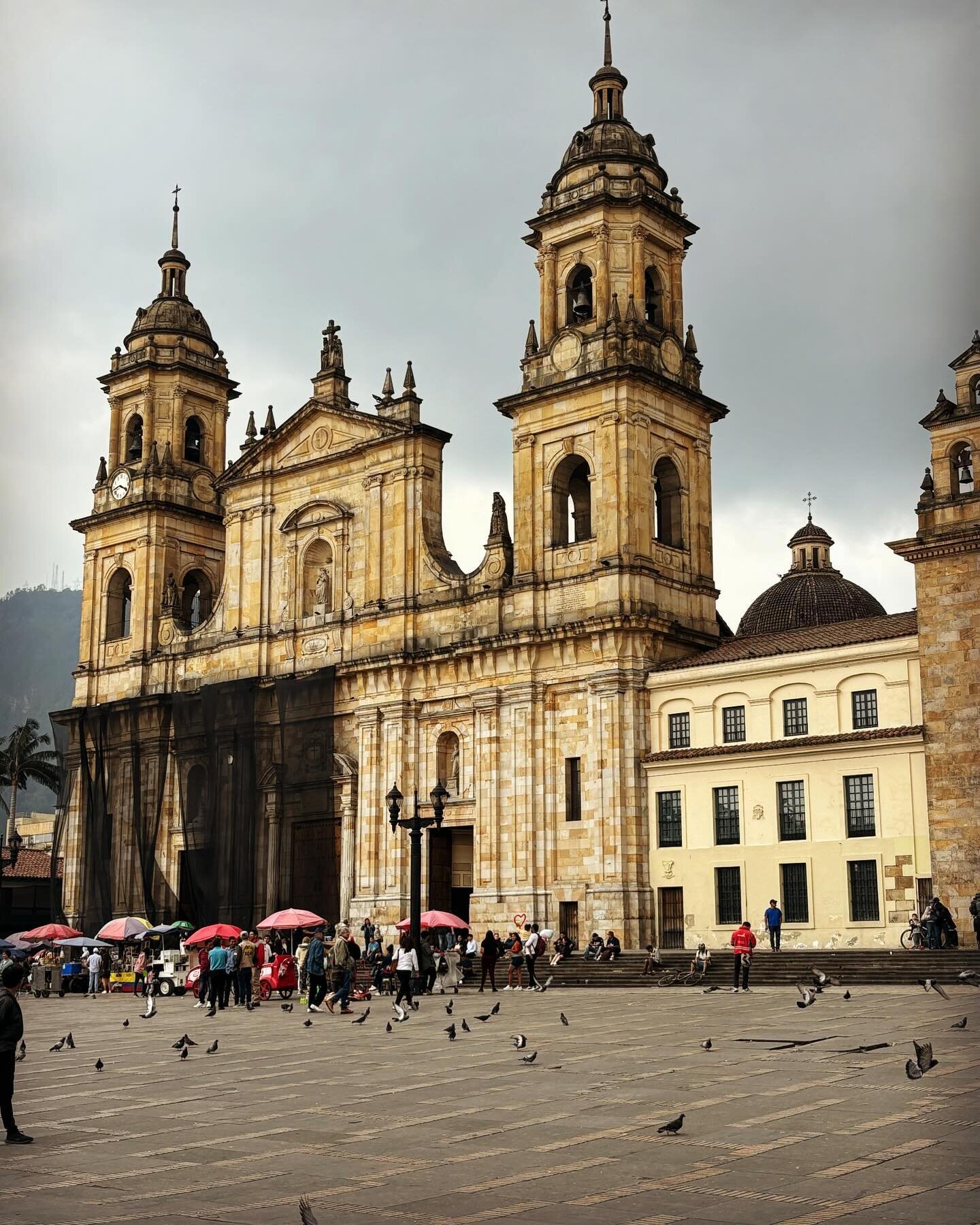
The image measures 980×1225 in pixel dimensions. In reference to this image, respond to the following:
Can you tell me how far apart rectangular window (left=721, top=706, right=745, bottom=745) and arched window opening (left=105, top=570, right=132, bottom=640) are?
2771 centimetres

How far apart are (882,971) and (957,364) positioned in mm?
15607

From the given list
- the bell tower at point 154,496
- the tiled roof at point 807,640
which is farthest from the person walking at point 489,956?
the bell tower at point 154,496

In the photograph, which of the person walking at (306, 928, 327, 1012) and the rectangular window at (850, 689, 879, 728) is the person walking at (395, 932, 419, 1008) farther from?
the rectangular window at (850, 689, 879, 728)

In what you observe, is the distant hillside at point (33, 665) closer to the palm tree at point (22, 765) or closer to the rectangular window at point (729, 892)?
the palm tree at point (22, 765)

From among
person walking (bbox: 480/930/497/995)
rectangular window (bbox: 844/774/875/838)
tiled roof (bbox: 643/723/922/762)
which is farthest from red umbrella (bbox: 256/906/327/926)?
rectangular window (bbox: 844/774/875/838)

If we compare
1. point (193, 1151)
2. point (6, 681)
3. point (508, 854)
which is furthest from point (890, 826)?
point (6, 681)

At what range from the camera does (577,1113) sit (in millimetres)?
13773

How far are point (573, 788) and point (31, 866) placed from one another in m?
37.2

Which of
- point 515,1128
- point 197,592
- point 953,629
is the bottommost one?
point 515,1128

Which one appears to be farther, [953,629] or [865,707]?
[865,707]

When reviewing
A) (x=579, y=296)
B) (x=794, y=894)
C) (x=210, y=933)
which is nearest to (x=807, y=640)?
(x=794, y=894)

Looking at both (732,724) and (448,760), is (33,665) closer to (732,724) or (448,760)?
(448,760)

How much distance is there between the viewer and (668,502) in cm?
4741

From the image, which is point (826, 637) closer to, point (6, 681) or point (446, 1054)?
point (446, 1054)
